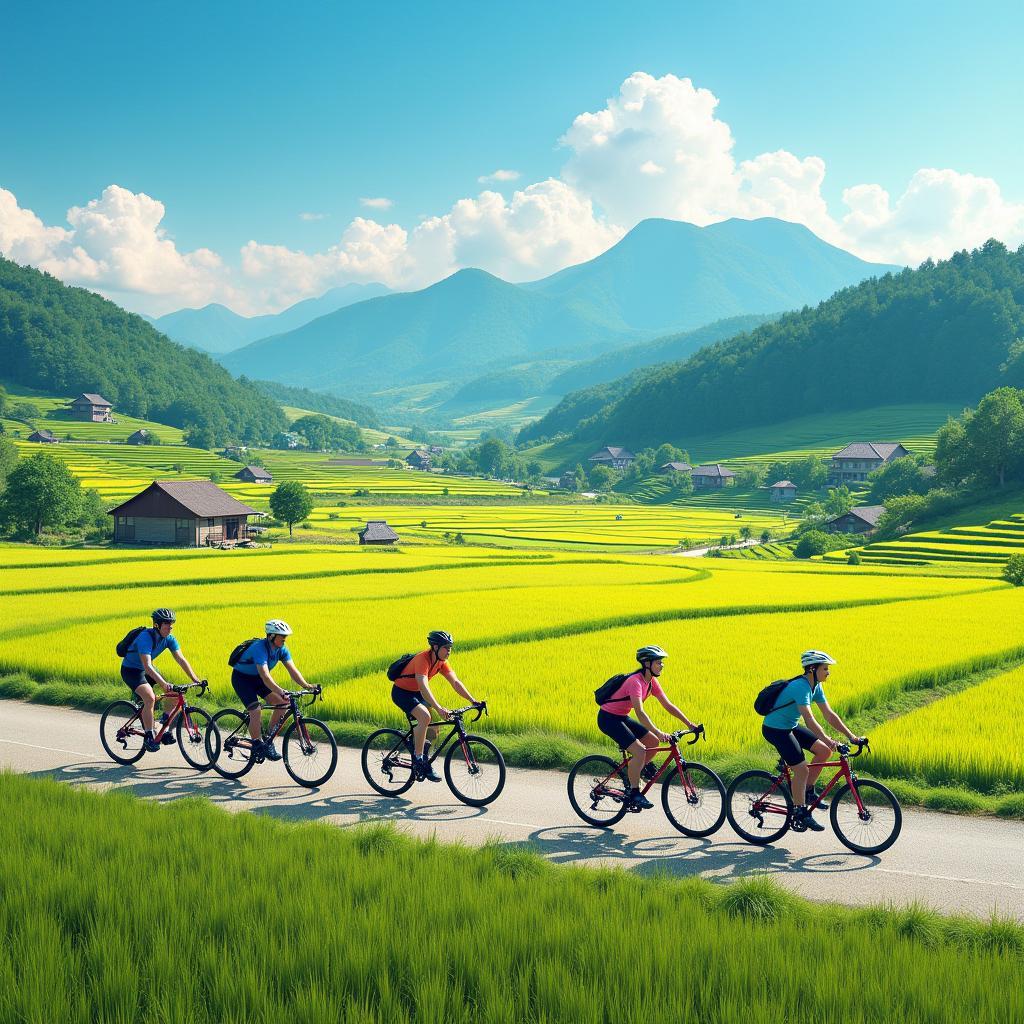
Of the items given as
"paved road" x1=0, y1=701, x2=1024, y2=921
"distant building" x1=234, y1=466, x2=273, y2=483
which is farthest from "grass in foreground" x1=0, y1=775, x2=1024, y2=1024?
"distant building" x1=234, y1=466, x2=273, y2=483

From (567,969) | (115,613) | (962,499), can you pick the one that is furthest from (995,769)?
(962,499)

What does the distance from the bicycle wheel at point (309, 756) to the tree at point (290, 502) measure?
2627 inches

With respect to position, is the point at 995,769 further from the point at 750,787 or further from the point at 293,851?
the point at 293,851

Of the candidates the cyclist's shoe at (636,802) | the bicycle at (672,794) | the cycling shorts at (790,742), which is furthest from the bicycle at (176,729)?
the cycling shorts at (790,742)

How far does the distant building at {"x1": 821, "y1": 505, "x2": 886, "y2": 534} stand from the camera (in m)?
86.6

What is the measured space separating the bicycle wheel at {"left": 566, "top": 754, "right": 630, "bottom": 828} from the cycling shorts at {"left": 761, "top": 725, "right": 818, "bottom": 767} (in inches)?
80.3

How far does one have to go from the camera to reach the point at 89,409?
178500 millimetres

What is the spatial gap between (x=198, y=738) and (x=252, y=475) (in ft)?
398

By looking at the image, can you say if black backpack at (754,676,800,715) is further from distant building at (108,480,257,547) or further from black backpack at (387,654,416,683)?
distant building at (108,480,257,547)

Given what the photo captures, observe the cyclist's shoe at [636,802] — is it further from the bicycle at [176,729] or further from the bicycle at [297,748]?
the bicycle at [176,729]

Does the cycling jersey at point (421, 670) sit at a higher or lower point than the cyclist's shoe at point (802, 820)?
higher

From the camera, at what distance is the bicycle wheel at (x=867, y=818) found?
10.6 metres

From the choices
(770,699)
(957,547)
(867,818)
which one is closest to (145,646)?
(770,699)

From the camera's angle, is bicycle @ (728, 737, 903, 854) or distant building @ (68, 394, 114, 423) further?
distant building @ (68, 394, 114, 423)
